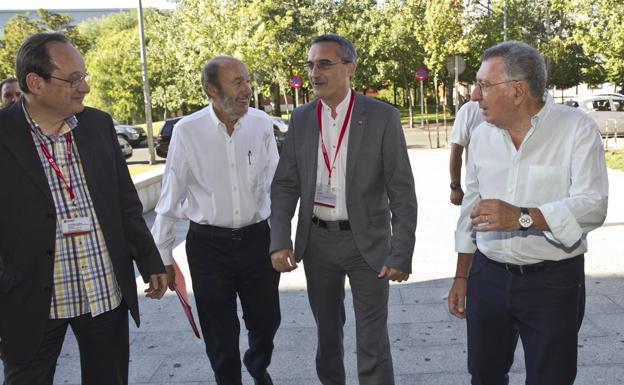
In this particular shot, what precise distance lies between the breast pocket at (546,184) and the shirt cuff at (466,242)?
1.45ft

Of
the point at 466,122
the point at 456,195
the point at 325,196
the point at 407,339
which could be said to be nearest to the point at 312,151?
the point at 325,196

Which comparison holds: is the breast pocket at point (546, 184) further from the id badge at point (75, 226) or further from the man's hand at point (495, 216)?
the id badge at point (75, 226)

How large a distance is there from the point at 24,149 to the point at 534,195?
2.03 m

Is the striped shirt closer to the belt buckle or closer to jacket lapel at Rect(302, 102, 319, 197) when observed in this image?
the belt buckle

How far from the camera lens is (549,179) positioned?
2.55 meters

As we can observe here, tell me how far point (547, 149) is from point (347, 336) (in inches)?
102

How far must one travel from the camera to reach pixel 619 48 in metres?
17.0

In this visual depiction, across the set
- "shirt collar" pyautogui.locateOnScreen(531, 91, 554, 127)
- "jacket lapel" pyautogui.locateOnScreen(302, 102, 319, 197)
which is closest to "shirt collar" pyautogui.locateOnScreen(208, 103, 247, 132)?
"jacket lapel" pyautogui.locateOnScreen(302, 102, 319, 197)

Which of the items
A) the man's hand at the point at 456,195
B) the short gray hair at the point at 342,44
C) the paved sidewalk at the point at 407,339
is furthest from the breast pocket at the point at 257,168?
the man's hand at the point at 456,195

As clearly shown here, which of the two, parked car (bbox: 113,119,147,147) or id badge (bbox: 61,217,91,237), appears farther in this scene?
parked car (bbox: 113,119,147,147)

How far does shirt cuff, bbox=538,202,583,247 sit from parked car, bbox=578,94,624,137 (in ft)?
76.3

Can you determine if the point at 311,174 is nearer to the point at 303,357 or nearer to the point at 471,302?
the point at 471,302

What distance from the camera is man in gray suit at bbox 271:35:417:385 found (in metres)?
3.29

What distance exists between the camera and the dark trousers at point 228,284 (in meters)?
3.68
